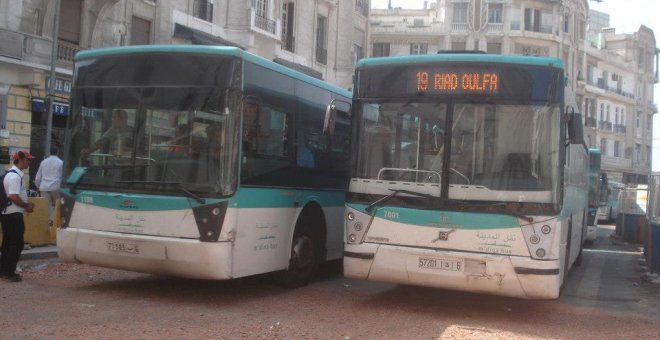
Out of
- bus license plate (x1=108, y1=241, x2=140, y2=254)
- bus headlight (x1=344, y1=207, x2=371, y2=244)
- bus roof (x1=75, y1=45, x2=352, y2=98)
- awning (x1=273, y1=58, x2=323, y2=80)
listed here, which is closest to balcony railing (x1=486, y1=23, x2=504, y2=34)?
awning (x1=273, y1=58, x2=323, y2=80)

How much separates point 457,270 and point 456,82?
2147 millimetres

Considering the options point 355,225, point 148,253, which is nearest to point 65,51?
point 148,253

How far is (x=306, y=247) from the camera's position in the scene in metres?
9.59

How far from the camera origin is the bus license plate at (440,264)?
7.56 m

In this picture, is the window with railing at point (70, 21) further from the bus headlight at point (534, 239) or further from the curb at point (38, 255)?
the bus headlight at point (534, 239)

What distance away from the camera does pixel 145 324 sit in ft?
22.4

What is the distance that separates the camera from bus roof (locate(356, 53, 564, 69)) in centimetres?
771

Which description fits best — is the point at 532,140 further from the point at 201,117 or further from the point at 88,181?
the point at 88,181

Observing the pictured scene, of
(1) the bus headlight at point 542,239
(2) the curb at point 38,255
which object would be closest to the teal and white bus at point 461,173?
(1) the bus headlight at point 542,239

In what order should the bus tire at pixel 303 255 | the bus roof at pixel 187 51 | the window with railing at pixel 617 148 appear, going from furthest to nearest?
the window with railing at pixel 617 148
the bus tire at pixel 303 255
the bus roof at pixel 187 51

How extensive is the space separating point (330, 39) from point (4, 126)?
1866cm

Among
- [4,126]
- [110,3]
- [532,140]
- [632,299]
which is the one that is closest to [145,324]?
[532,140]

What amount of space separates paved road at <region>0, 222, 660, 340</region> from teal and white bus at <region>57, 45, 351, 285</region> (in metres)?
0.53

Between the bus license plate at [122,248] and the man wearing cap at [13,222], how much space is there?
1.80m
